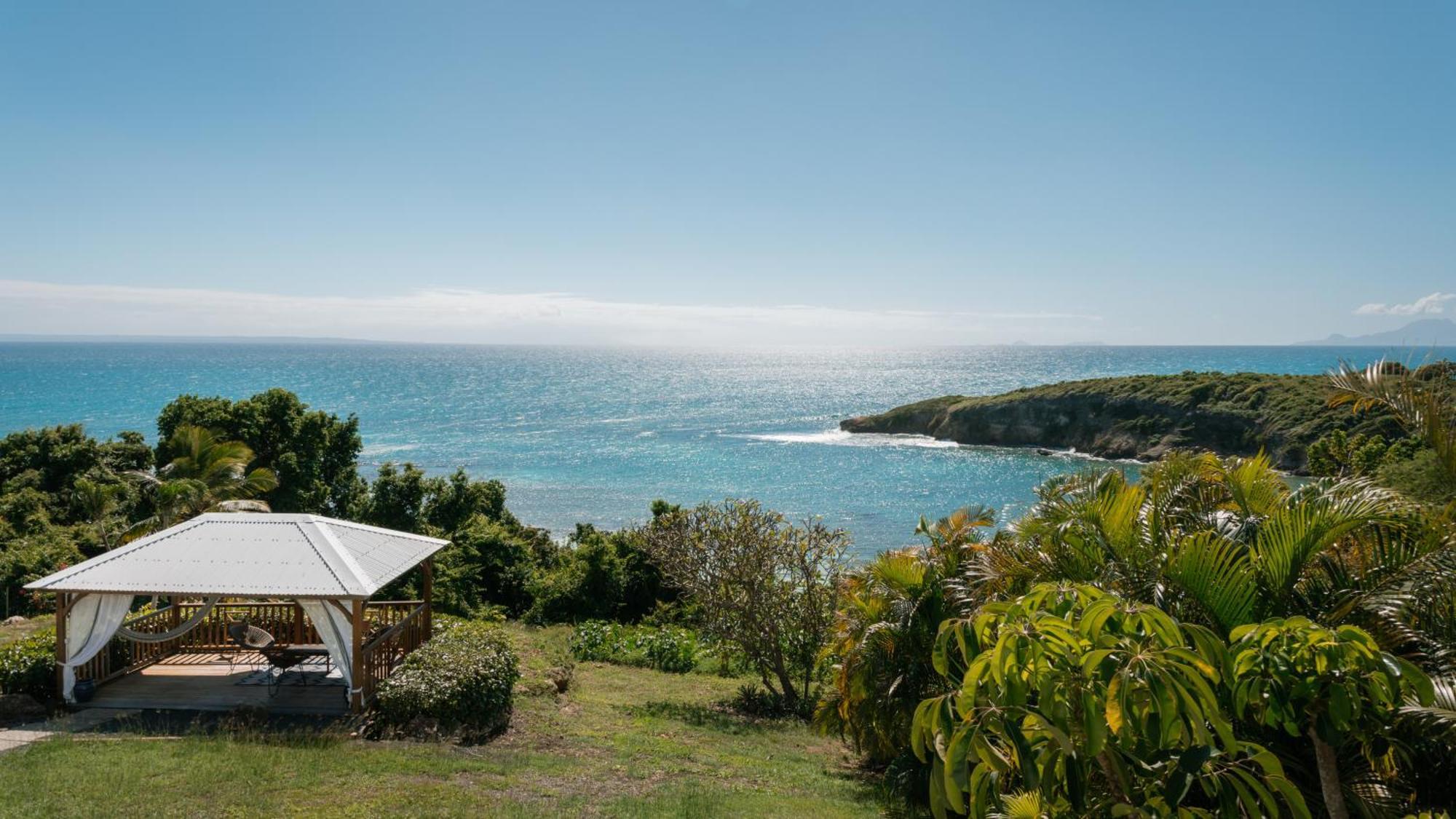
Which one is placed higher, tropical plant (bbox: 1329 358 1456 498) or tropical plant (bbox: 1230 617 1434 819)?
tropical plant (bbox: 1329 358 1456 498)

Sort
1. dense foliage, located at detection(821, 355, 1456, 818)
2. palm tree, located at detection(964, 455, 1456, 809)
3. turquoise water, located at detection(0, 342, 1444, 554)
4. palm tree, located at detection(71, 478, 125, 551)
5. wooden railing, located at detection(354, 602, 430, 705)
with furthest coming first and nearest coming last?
turquoise water, located at detection(0, 342, 1444, 554) < palm tree, located at detection(71, 478, 125, 551) < wooden railing, located at detection(354, 602, 430, 705) < palm tree, located at detection(964, 455, 1456, 809) < dense foliage, located at detection(821, 355, 1456, 818)

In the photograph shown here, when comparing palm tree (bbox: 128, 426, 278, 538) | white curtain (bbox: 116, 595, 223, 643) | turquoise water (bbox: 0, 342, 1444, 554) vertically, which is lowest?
turquoise water (bbox: 0, 342, 1444, 554)

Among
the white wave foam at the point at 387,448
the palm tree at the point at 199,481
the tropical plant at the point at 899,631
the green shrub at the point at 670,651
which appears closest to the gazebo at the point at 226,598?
the tropical plant at the point at 899,631

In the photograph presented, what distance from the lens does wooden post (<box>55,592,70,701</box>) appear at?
458 inches

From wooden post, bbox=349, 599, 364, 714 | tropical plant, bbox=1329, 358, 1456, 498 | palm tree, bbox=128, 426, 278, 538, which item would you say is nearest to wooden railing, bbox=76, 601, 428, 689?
wooden post, bbox=349, 599, 364, 714

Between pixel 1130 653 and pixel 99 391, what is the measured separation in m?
153

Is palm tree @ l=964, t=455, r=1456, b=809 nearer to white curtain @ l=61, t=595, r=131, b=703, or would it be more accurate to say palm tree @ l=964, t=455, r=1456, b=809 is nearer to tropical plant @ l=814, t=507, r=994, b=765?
tropical plant @ l=814, t=507, r=994, b=765

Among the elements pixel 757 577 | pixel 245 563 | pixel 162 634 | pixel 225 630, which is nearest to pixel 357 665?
pixel 245 563

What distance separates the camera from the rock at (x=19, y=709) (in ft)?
36.8

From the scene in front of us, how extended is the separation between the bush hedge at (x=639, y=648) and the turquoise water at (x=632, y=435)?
1536cm

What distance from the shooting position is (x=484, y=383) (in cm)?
14288

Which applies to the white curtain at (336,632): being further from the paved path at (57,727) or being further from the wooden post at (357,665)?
the paved path at (57,727)

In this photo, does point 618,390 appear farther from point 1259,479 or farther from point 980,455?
point 1259,479

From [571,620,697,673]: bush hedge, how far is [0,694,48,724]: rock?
1018 cm
